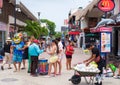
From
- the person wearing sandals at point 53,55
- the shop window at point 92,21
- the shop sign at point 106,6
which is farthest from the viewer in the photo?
the shop window at point 92,21

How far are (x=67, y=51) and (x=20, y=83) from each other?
584 centimetres

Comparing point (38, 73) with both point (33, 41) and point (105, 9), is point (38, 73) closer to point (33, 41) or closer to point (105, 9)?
point (33, 41)

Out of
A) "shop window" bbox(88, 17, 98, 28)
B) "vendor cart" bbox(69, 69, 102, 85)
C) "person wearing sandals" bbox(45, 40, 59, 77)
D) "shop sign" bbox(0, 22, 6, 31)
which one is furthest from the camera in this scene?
"shop window" bbox(88, 17, 98, 28)

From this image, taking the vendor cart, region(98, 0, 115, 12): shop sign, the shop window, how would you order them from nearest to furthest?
the vendor cart < region(98, 0, 115, 12): shop sign < the shop window

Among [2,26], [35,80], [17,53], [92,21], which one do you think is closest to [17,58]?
[17,53]

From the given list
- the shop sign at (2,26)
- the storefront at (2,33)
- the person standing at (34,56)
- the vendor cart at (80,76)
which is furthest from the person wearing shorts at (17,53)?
the storefront at (2,33)

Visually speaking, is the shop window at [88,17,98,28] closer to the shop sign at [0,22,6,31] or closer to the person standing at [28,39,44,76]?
the shop sign at [0,22,6,31]

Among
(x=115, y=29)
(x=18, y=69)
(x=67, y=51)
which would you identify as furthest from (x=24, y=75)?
(x=115, y=29)

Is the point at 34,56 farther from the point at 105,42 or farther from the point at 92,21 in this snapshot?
the point at 92,21

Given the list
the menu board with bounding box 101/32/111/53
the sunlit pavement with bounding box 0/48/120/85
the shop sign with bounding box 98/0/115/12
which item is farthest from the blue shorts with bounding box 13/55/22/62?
the shop sign with bounding box 98/0/115/12

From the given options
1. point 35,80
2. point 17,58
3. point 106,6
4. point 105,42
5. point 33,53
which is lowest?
point 35,80

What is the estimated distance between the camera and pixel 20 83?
14.0 metres

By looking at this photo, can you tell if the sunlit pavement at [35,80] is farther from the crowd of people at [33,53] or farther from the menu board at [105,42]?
the menu board at [105,42]

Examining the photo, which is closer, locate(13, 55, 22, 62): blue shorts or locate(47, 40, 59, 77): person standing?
locate(47, 40, 59, 77): person standing
